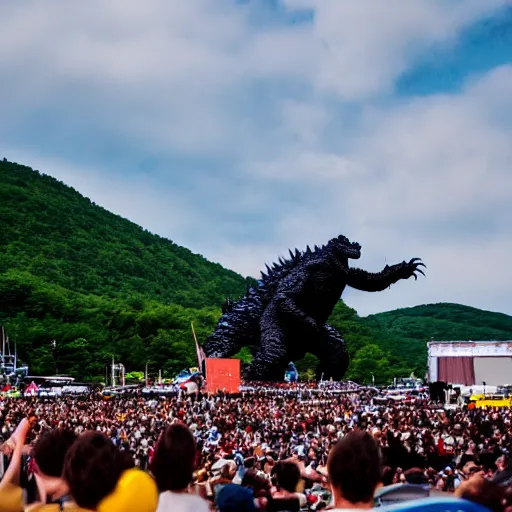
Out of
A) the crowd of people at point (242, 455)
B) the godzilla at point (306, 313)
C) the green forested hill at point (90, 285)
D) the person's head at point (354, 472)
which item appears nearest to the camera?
the person's head at point (354, 472)

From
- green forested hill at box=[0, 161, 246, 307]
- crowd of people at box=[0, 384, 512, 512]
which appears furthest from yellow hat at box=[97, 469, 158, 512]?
green forested hill at box=[0, 161, 246, 307]

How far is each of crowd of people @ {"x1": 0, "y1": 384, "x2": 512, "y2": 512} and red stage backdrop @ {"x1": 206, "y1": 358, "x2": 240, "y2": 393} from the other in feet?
4.50

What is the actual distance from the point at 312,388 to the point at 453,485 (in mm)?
23668

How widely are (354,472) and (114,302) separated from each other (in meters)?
74.7

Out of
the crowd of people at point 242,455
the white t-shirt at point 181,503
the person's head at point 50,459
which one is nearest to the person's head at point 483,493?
the crowd of people at point 242,455

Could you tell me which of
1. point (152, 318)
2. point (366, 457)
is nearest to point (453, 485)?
point (366, 457)

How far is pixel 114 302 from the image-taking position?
77.6 m

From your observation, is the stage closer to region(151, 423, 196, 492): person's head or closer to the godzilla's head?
the godzilla's head

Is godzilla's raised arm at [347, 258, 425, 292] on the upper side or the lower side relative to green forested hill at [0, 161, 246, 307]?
Result: lower

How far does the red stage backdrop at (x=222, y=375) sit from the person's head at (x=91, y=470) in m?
27.4

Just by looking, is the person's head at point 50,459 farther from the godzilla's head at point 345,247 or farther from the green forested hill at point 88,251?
the green forested hill at point 88,251

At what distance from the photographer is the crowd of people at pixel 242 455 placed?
4.13 meters

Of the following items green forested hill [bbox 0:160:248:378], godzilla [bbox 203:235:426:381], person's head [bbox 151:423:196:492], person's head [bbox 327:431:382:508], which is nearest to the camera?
person's head [bbox 327:431:382:508]

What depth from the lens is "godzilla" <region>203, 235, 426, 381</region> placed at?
3612 centimetres
